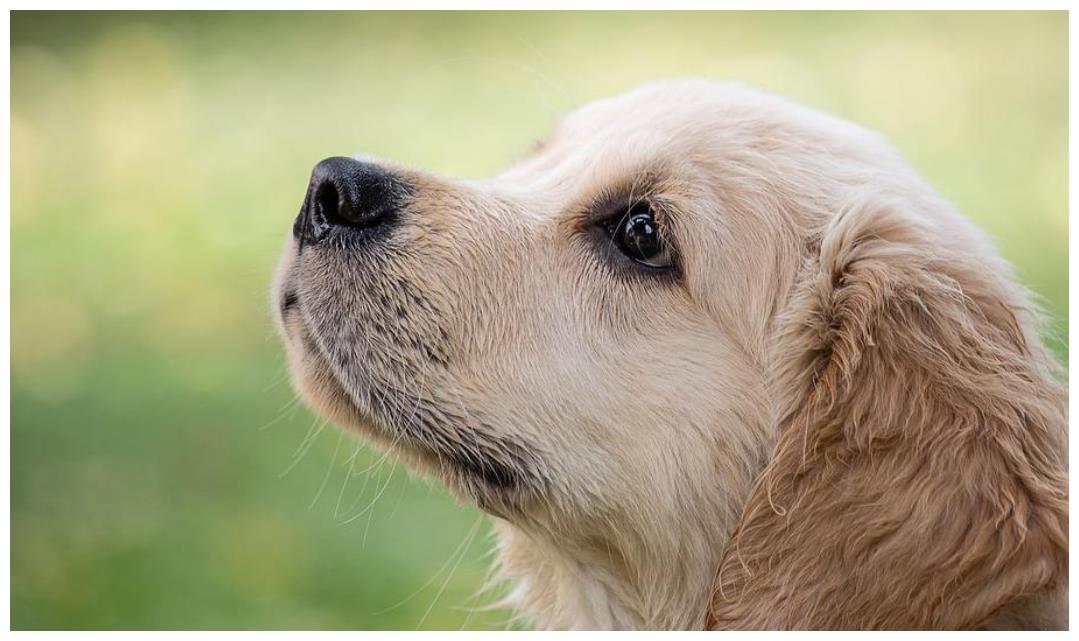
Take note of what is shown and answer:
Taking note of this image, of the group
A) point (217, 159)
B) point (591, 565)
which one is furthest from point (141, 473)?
point (591, 565)

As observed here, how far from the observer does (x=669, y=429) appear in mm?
2988

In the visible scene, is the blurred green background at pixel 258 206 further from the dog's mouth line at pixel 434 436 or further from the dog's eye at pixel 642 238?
the dog's eye at pixel 642 238

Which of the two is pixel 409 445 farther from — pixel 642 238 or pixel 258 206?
pixel 258 206

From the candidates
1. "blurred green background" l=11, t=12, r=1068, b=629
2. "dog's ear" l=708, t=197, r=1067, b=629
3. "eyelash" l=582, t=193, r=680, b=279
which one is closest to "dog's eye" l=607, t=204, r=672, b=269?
"eyelash" l=582, t=193, r=680, b=279

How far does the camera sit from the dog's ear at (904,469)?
8.89 feet

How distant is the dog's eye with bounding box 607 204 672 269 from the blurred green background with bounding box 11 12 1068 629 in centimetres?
112

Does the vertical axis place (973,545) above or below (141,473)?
above

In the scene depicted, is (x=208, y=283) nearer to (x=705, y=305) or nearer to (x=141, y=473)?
(x=141, y=473)

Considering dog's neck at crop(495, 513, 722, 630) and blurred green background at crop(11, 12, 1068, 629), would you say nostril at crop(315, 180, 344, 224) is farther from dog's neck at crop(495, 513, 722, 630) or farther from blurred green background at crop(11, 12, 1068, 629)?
blurred green background at crop(11, 12, 1068, 629)

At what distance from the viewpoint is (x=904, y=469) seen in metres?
2.81

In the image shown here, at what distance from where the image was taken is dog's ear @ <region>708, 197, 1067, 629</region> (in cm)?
271

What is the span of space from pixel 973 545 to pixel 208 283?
525 centimetres

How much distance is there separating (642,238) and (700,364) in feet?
1.09

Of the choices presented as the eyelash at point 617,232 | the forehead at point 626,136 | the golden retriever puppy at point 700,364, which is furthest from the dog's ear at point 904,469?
the forehead at point 626,136
